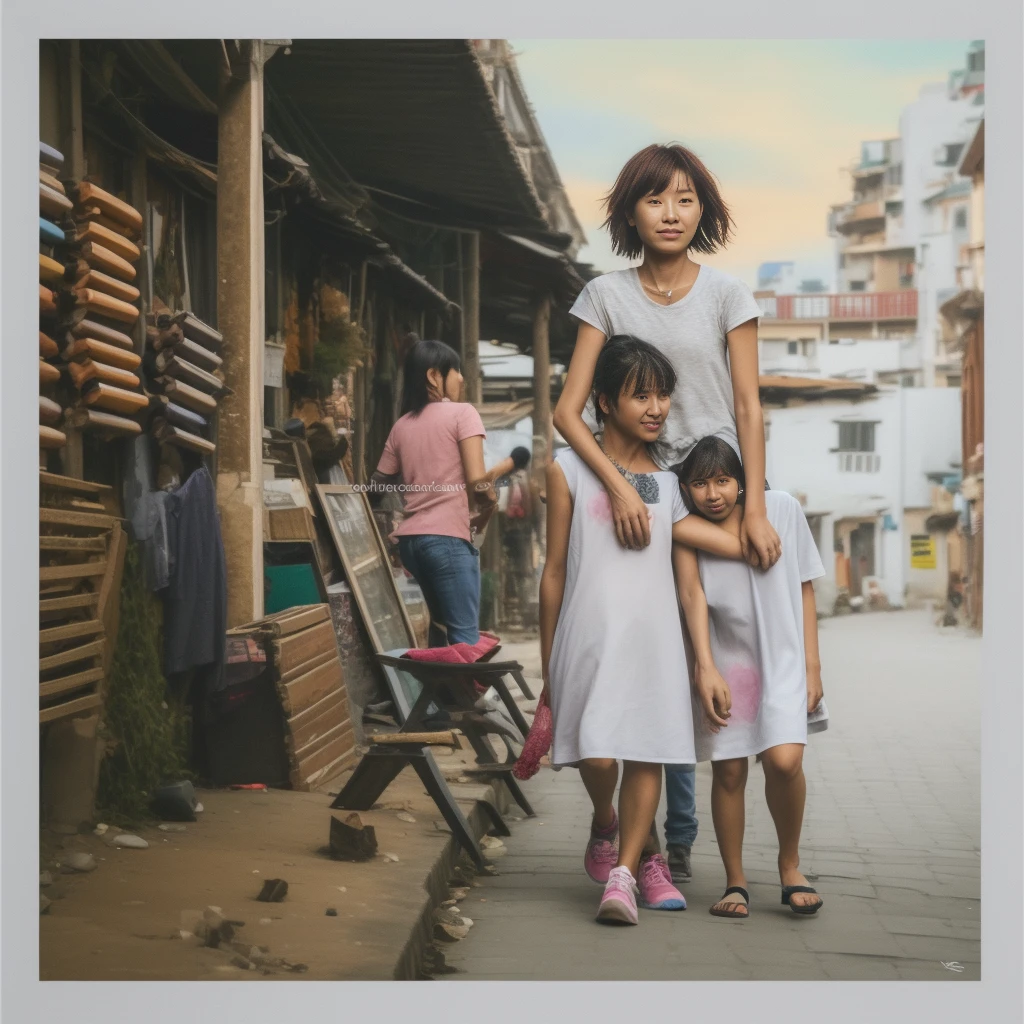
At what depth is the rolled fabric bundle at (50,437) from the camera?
4051 mm

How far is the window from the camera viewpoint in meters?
4.71

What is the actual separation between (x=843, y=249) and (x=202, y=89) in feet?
7.05

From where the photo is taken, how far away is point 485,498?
503cm

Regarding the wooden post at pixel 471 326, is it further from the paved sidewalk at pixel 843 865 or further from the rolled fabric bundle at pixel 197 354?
the paved sidewalk at pixel 843 865

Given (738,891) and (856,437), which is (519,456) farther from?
(738,891)

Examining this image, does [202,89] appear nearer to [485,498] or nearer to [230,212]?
[230,212]

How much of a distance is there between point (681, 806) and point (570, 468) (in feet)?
3.53

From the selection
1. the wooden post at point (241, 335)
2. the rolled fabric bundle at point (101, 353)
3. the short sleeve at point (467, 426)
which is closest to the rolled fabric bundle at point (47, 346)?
the rolled fabric bundle at point (101, 353)

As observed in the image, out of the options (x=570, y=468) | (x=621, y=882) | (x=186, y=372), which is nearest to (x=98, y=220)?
(x=186, y=372)

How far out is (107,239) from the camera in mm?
4324

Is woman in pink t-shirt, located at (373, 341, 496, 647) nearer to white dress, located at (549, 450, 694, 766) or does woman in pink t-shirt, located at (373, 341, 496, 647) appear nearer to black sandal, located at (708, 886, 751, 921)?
white dress, located at (549, 450, 694, 766)

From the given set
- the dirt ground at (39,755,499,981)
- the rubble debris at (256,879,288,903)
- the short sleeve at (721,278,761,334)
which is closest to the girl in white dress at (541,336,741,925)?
the short sleeve at (721,278,761,334)

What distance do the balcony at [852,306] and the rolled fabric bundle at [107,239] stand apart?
1988 mm
